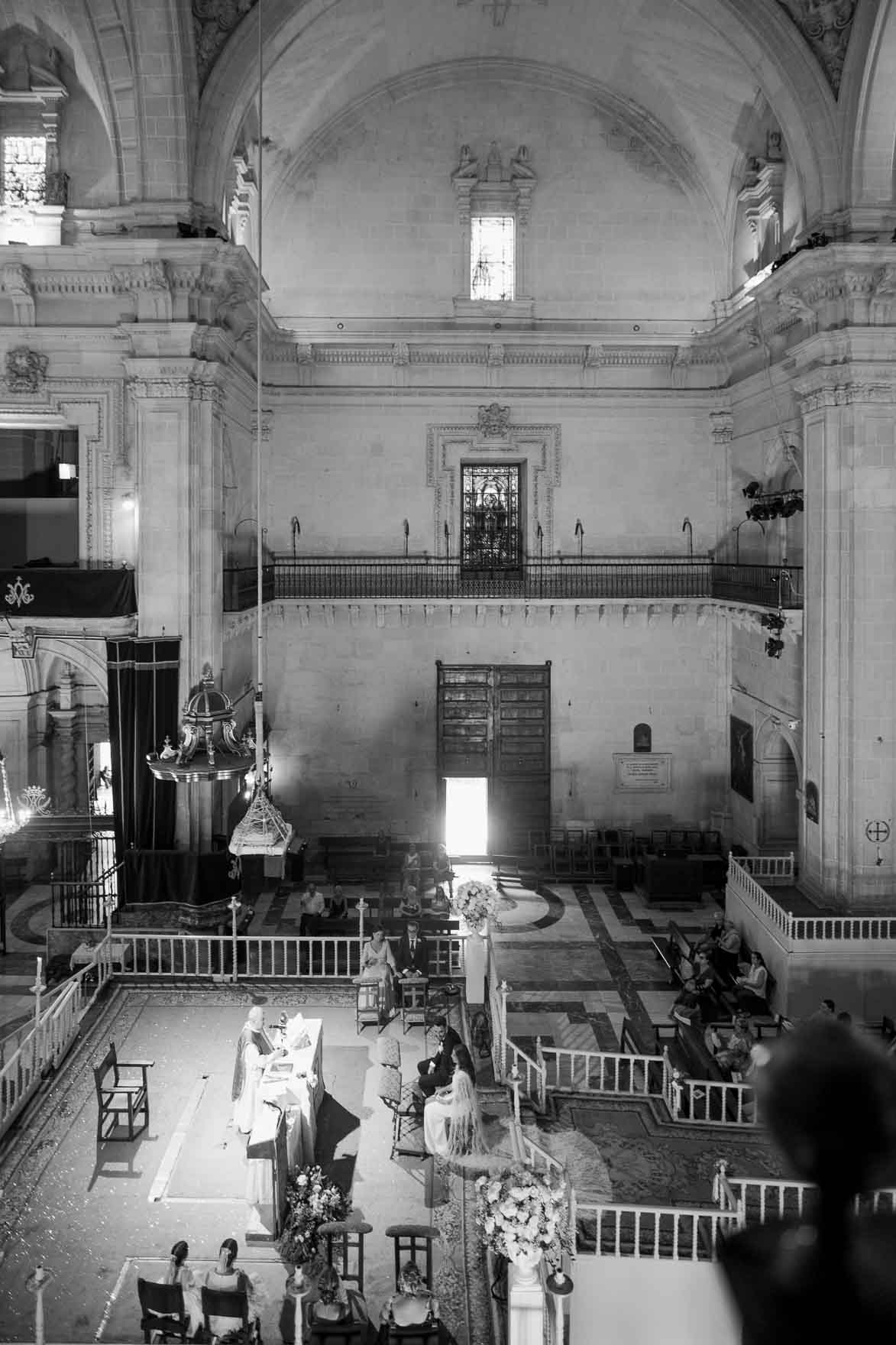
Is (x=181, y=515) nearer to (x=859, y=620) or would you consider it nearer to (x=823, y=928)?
(x=859, y=620)

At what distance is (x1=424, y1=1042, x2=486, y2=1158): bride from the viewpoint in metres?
10.1

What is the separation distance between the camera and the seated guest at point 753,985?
47.4 feet

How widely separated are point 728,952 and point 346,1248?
9292mm

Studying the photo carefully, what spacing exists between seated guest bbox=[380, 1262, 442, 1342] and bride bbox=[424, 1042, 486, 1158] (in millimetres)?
2486

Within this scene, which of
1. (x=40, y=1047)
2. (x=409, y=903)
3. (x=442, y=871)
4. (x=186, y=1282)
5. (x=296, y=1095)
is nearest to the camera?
(x=186, y=1282)

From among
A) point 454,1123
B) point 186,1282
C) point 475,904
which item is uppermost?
point 475,904

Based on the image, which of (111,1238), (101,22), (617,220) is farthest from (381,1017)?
(617,220)

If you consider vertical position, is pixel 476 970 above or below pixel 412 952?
above

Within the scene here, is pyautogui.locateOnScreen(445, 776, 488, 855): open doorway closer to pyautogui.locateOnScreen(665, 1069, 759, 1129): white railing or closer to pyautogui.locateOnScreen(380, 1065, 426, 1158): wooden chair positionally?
pyautogui.locateOnScreen(665, 1069, 759, 1129): white railing

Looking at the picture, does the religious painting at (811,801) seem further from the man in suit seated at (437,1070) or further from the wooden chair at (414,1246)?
the wooden chair at (414,1246)

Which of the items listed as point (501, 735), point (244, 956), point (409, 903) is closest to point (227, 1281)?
point (244, 956)

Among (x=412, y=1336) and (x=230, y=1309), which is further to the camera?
(x=230, y=1309)

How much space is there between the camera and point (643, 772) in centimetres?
2288

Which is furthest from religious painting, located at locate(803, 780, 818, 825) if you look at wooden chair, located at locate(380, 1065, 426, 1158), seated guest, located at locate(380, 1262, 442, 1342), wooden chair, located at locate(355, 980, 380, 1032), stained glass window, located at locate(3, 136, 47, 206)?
stained glass window, located at locate(3, 136, 47, 206)
